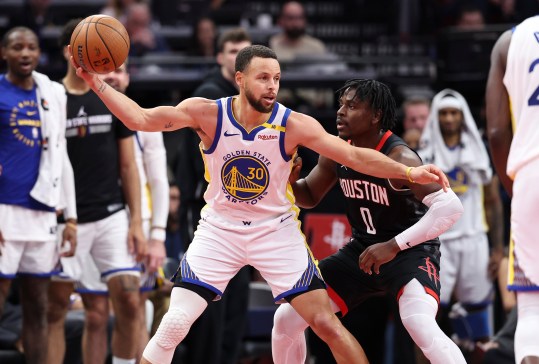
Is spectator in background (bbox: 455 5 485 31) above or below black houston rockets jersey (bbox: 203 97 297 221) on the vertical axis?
above

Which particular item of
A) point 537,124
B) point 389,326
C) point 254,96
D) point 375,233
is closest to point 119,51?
point 254,96

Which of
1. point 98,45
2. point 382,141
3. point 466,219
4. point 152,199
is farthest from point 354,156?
point 466,219

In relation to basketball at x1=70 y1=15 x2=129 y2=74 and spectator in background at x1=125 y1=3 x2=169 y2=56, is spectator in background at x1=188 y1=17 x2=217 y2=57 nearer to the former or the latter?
spectator in background at x1=125 y1=3 x2=169 y2=56

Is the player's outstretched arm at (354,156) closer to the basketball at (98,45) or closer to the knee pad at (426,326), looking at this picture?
the knee pad at (426,326)

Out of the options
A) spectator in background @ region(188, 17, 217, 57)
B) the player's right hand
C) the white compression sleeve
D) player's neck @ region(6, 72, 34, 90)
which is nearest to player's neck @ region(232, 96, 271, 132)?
the player's right hand

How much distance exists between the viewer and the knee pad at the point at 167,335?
5598 millimetres

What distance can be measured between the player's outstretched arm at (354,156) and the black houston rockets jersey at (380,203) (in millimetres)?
410

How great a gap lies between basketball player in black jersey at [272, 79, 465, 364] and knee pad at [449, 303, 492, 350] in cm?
335

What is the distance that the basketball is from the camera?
5492mm

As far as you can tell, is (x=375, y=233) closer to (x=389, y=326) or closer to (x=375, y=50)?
(x=389, y=326)

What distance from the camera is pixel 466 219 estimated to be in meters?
9.23

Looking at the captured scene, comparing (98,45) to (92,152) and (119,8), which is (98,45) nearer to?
(92,152)

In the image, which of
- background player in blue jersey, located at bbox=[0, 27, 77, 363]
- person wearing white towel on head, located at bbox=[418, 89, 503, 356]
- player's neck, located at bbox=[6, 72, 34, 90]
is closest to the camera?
background player in blue jersey, located at bbox=[0, 27, 77, 363]

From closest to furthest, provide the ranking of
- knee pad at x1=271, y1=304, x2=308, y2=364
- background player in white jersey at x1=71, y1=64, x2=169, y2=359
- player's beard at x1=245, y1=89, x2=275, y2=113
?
player's beard at x1=245, y1=89, x2=275, y2=113
knee pad at x1=271, y1=304, x2=308, y2=364
background player in white jersey at x1=71, y1=64, x2=169, y2=359
